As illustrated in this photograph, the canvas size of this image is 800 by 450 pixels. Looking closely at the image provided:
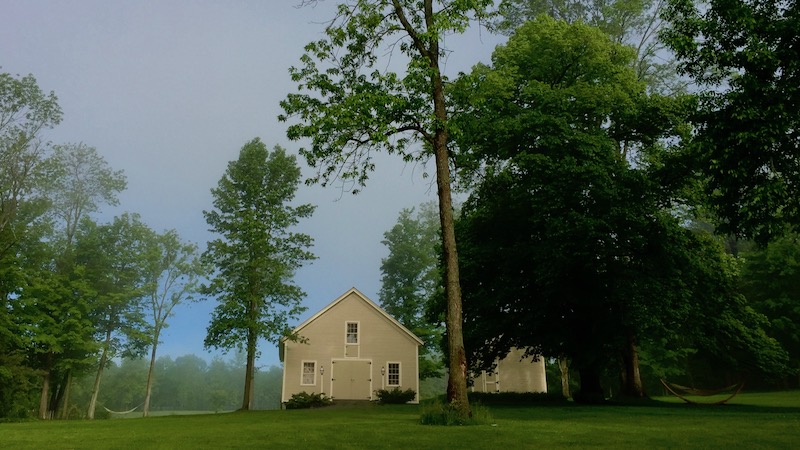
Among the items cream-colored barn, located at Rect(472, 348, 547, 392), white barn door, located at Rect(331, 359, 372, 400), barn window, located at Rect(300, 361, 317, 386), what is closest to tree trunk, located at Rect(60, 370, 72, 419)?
barn window, located at Rect(300, 361, 317, 386)

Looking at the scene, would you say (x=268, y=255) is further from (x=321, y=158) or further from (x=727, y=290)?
(x=727, y=290)

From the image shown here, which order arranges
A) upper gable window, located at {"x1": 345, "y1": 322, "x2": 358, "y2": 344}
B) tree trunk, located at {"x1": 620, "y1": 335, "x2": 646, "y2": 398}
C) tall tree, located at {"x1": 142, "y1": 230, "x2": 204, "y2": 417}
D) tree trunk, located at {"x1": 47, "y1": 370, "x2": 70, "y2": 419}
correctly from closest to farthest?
tree trunk, located at {"x1": 620, "y1": 335, "x2": 646, "y2": 398} < upper gable window, located at {"x1": 345, "y1": 322, "x2": 358, "y2": 344} < tree trunk, located at {"x1": 47, "y1": 370, "x2": 70, "y2": 419} < tall tree, located at {"x1": 142, "y1": 230, "x2": 204, "y2": 417}

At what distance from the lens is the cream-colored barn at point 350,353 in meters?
35.5


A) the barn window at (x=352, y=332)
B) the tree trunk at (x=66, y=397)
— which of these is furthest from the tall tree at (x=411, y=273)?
the tree trunk at (x=66, y=397)

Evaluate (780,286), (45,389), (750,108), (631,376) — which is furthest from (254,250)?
(780,286)

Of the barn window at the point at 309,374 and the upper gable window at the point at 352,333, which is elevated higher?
the upper gable window at the point at 352,333

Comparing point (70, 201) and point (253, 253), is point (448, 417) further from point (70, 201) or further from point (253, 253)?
point (70, 201)

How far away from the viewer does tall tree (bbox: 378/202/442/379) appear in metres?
50.7

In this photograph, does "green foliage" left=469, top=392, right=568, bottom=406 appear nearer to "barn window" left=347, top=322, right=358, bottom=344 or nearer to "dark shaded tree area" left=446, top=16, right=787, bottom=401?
"dark shaded tree area" left=446, top=16, right=787, bottom=401

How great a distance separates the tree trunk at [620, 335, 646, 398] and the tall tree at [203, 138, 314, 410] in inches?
794

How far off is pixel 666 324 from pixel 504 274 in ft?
23.5

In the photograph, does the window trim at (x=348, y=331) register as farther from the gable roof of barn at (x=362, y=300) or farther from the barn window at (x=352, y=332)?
the gable roof of barn at (x=362, y=300)

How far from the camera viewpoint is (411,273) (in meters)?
54.2

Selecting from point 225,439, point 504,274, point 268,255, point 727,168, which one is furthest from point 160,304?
point 727,168
